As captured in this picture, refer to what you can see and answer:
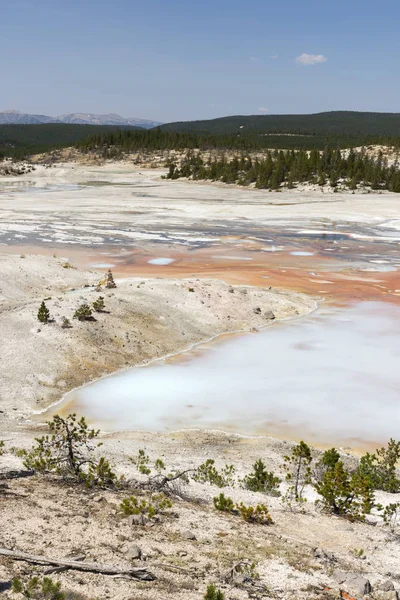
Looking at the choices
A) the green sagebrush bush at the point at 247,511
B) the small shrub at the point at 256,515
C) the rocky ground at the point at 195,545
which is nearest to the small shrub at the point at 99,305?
the rocky ground at the point at 195,545

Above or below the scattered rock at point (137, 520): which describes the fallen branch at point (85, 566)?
above

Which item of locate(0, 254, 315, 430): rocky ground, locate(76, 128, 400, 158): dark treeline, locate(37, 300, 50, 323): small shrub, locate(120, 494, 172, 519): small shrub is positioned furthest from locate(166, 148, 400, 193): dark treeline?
locate(120, 494, 172, 519): small shrub

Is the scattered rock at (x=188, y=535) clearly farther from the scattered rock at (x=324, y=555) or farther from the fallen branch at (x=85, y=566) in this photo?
the scattered rock at (x=324, y=555)

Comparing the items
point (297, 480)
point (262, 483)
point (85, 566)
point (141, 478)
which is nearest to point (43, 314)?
point (141, 478)

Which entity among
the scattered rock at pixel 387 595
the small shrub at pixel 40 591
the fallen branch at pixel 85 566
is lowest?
the scattered rock at pixel 387 595

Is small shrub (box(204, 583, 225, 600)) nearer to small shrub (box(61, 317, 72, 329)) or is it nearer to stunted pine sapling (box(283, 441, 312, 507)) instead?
stunted pine sapling (box(283, 441, 312, 507))

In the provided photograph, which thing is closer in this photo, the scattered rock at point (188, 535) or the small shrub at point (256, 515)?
the scattered rock at point (188, 535)

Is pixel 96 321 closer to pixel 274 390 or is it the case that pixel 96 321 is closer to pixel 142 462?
pixel 274 390
